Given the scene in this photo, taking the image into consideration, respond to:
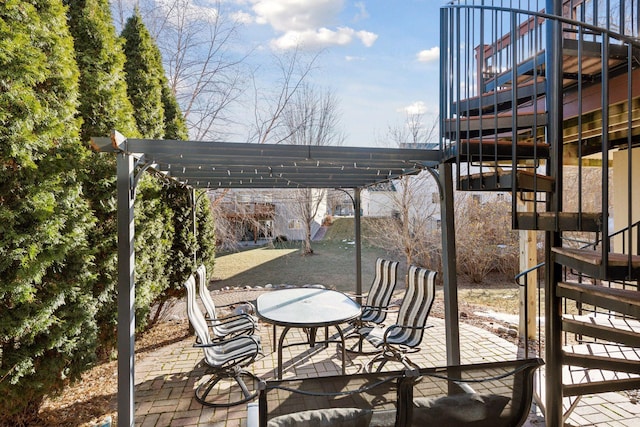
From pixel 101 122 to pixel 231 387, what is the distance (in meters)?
3.06

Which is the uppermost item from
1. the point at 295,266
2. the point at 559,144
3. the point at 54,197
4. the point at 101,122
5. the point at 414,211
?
the point at 101,122

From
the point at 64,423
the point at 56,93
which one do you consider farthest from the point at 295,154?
the point at 64,423

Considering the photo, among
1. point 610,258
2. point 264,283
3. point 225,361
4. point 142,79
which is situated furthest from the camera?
point 264,283

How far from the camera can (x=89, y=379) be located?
3834 mm

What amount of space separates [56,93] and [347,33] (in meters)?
8.17

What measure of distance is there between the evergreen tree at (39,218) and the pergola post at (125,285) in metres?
0.40

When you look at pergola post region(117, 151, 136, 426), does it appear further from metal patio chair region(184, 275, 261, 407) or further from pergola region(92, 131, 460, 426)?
metal patio chair region(184, 275, 261, 407)

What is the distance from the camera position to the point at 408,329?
158 inches

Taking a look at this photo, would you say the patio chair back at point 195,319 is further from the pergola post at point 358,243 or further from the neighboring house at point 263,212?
the neighboring house at point 263,212

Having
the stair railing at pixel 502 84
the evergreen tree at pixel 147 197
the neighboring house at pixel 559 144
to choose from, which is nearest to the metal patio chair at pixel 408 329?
the neighboring house at pixel 559 144

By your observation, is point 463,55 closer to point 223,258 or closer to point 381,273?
point 381,273

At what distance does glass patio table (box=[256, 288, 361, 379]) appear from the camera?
11.6 ft

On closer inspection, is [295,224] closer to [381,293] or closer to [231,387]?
[381,293]

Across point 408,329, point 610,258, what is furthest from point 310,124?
point 610,258
